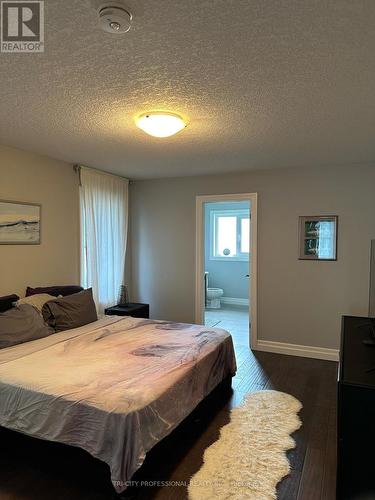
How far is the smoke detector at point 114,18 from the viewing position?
1.36 m

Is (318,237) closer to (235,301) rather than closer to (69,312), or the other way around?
(69,312)

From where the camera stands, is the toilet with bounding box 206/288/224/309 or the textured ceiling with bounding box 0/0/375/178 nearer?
the textured ceiling with bounding box 0/0/375/178

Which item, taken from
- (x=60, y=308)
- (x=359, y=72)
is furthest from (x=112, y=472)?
(x=359, y=72)

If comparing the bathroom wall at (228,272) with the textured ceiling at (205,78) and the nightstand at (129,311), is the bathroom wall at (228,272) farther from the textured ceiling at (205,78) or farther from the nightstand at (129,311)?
the textured ceiling at (205,78)

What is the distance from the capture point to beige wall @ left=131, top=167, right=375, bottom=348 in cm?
411

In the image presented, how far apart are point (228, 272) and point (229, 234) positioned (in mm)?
893

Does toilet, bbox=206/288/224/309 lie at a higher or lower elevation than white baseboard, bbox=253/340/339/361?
higher

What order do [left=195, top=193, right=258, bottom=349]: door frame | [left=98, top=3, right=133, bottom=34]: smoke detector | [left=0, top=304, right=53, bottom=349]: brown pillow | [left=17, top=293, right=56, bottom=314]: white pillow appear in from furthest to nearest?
[left=195, top=193, right=258, bottom=349]: door frame, [left=17, top=293, right=56, bottom=314]: white pillow, [left=0, top=304, right=53, bottom=349]: brown pillow, [left=98, top=3, right=133, bottom=34]: smoke detector

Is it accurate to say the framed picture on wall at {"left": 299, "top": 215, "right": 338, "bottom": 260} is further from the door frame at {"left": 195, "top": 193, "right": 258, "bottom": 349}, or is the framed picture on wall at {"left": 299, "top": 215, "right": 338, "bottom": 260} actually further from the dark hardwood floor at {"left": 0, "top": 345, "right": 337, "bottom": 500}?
the dark hardwood floor at {"left": 0, "top": 345, "right": 337, "bottom": 500}

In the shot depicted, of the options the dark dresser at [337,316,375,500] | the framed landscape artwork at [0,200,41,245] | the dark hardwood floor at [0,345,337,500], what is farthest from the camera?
the framed landscape artwork at [0,200,41,245]

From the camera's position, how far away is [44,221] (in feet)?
12.7

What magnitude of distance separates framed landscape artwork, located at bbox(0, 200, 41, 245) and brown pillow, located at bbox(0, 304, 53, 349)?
0.81 metres

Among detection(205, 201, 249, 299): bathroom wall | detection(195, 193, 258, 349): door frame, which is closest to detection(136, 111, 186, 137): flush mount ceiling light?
detection(195, 193, 258, 349): door frame

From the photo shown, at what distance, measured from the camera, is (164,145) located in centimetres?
342
